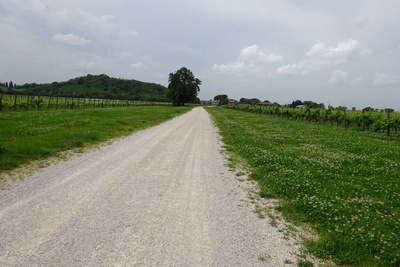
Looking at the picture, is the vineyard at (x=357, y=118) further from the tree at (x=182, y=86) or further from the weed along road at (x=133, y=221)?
the tree at (x=182, y=86)

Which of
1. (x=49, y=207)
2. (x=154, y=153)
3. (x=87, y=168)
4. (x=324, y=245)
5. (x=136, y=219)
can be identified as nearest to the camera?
(x=324, y=245)

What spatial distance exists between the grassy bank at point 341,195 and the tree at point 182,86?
381ft

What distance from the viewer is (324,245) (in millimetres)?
5289

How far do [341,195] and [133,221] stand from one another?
6.05 meters

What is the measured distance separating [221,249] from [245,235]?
2.72 feet

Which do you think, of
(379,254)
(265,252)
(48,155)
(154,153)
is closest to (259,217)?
Answer: (265,252)

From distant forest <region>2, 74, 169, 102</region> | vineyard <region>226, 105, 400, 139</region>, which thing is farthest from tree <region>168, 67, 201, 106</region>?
vineyard <region>226, 105, 400, 139</region>

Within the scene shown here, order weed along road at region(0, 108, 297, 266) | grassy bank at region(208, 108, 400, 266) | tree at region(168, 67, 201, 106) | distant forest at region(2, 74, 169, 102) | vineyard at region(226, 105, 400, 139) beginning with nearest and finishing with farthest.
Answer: weed along road at region(0, 108, 297, 266)
grassy bank at region(208, 108, 400, 266)
vineyard at region(226, 105, 400, 139)
tree at region(168, 67, 201, 106)
distant forest at region(2, 74, 169, 102)

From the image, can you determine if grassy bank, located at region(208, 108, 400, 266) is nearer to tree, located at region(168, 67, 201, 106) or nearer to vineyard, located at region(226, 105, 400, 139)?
vineyard, located at region(226, 105, 400, 139)

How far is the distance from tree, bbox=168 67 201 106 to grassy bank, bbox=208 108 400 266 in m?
116

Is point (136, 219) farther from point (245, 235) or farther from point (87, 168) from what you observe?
point (87, 168)

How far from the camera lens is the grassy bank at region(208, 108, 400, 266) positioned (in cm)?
519

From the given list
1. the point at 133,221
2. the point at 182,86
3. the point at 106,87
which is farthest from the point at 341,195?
the point at 106,87

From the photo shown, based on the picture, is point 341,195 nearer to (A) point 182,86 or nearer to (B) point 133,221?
(B) point 133,221
